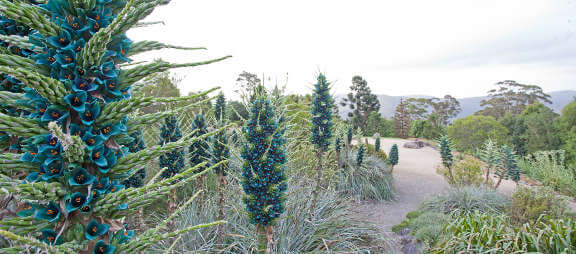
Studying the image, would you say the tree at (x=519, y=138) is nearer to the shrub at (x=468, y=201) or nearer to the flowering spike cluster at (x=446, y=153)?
the flowering spike cluster at (x=446, y=153)

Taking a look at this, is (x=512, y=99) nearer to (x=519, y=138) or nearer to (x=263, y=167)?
(x=519, y=138)

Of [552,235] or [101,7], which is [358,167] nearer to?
[552,235]

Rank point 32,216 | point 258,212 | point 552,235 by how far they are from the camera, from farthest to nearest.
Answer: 1. point 552,235
2. point 258,212
3. point 32,216

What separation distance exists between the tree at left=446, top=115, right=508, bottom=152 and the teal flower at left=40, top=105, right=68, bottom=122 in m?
20.9

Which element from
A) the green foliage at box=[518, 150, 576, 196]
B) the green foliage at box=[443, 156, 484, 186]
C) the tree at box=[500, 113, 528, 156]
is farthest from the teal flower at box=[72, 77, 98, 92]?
the tree at box=[500, 113, 528, 156]

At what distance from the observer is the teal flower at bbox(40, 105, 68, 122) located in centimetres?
79

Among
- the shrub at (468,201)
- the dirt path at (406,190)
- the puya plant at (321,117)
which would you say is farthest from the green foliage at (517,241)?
→ the shrub at (468,201)

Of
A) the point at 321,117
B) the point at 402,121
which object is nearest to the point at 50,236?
the point at 321,117

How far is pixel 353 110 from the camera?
2800cm

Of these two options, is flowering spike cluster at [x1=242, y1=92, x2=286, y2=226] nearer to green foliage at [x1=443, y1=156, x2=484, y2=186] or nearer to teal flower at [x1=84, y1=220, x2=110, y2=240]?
teal flower at [x1=84, y1=220, x2=110, y2=240]

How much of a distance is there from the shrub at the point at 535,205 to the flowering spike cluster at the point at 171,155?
6301 mm

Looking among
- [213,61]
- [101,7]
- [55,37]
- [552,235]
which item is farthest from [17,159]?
[552,235]

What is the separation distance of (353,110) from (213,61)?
92.1ft

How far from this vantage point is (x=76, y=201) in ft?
2.71
